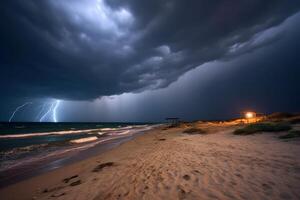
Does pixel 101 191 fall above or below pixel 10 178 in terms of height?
above

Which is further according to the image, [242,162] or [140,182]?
[242,162]

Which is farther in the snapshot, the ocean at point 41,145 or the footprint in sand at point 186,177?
the ocean at point 41,145

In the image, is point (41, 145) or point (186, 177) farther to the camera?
point (41, 145)

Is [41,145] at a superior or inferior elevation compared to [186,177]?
inferior

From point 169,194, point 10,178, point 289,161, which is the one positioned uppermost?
point 289,161

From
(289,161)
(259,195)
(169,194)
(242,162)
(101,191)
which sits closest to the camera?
(259,195)

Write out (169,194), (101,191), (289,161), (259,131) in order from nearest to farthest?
1. (169,194)
2. (101,191)
3. (289,161)
4. (259,131)

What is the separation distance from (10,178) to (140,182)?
8514mm

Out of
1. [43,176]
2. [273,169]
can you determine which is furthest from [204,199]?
[43,176]

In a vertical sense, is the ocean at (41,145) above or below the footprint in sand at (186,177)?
below

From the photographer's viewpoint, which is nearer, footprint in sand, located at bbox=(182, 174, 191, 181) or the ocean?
footprint in sand, located at bbox=(182, 174, 191, 181)

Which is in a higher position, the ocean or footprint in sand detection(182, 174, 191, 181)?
footprint in sand detection(182, 174, 191, 181)

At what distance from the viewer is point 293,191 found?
153 inches

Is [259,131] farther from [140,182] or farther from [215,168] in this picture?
[140,182]
